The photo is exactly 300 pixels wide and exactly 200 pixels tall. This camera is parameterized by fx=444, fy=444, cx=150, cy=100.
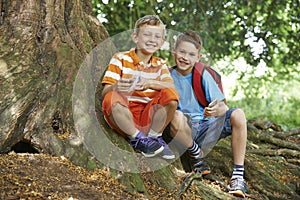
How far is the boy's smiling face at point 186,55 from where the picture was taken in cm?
363

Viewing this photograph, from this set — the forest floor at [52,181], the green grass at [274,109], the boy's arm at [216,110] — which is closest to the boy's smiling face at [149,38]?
the boy's arm at [216,110]

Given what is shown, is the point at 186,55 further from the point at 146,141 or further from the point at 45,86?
the point at 45,86

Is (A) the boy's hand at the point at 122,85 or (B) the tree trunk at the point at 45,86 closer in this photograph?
(B) the tree trunk at the point at 45,86

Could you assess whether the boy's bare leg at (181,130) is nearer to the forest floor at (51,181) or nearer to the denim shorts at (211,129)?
the denim shorts at (211,129)

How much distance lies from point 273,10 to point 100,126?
558cm

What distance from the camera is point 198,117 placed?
3715mm

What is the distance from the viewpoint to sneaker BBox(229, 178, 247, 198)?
3.48m

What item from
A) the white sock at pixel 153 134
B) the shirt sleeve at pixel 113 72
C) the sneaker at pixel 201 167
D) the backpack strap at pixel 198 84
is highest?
the shirt sleeve at pixel 113 72

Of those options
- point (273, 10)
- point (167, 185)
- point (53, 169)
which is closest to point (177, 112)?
point (167, 185)

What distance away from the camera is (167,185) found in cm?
315

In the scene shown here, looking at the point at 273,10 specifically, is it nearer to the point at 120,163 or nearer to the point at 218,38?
the point at 218,38

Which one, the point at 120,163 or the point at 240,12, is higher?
the point at 240,12

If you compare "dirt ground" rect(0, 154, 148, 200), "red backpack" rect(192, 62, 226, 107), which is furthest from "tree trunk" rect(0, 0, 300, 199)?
"red backpack" rect(192, 62, 226, 107)

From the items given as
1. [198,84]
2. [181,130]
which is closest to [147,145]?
[181,130]
